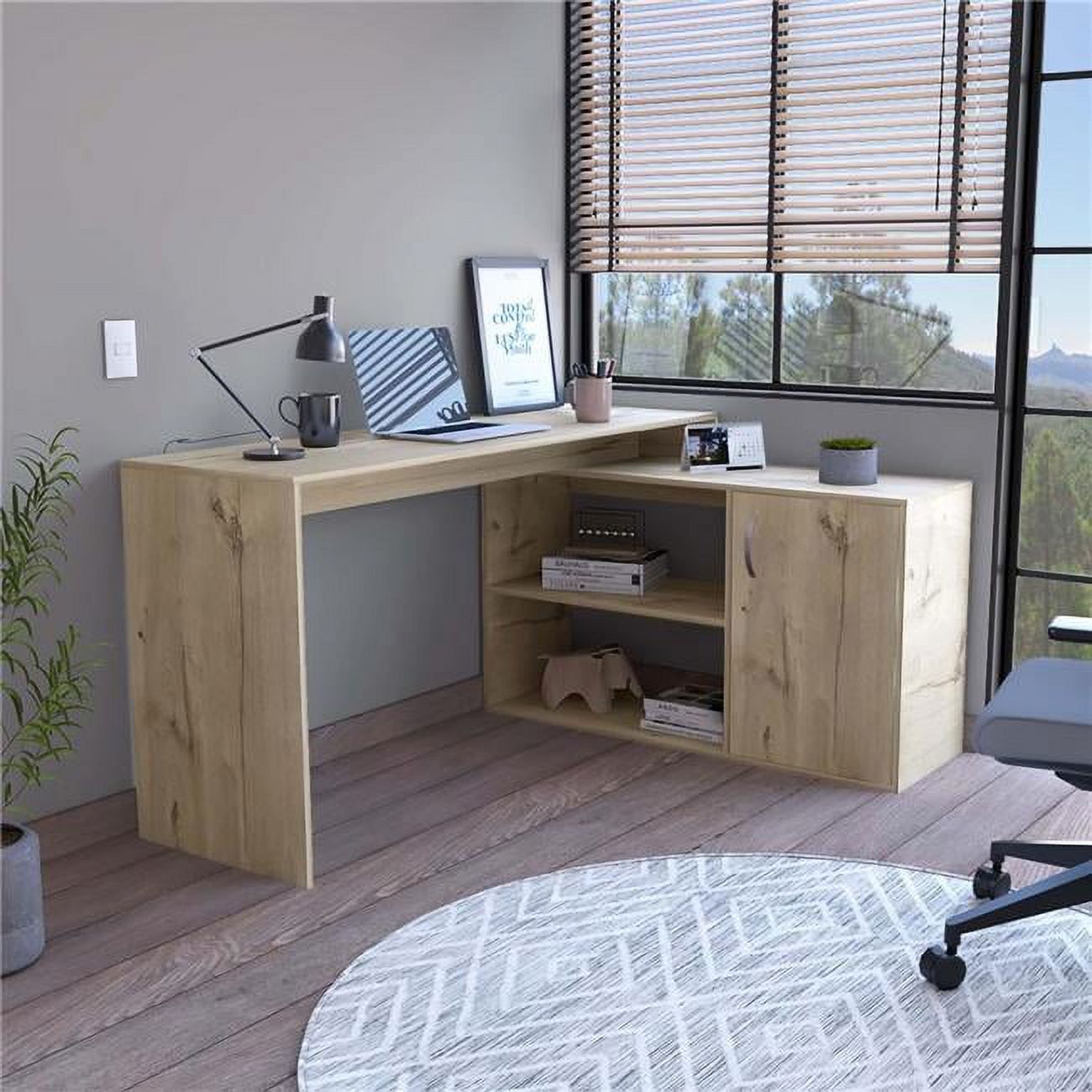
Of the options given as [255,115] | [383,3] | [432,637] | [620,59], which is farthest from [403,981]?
[620,59]

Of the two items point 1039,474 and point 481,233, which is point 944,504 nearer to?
point 1039,474

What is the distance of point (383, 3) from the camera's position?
3.92 m

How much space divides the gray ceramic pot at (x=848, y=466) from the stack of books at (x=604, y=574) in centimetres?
64

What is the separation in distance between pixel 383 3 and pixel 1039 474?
2.05m

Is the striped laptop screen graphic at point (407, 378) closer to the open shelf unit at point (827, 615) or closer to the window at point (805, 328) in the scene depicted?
the open shelf unit at point (827, 615)

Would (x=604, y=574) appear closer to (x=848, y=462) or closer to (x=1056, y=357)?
(x=848, y=462)

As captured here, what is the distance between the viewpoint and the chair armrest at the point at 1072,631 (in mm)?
2807

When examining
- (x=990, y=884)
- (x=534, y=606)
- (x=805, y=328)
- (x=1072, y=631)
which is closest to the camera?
(x=1072, y=631)

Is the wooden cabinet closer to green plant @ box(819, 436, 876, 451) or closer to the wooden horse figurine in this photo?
green plant @ box(819, 436, 876, 451)

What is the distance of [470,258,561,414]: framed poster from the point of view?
431 centimetres

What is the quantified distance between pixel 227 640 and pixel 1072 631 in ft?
5.46

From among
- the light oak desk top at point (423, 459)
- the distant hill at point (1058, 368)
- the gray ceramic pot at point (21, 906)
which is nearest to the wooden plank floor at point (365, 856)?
the gray ceramic pot at point (21, 906)

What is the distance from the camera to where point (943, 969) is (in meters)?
2.67

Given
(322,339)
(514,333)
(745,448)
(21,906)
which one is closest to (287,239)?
(322,339)
